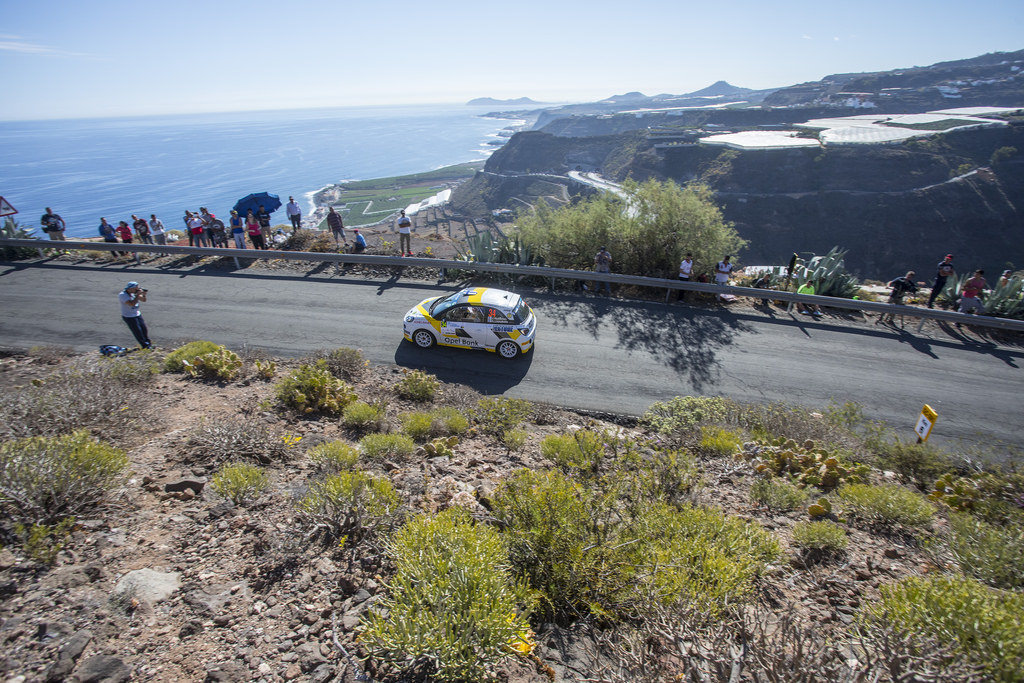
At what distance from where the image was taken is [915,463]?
8133 millimetres

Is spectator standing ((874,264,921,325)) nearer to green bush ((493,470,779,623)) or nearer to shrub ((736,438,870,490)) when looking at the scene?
shrub ((736,438,870,490))

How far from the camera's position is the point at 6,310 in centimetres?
1498

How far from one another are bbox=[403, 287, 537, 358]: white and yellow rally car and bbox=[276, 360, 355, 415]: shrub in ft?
12.1

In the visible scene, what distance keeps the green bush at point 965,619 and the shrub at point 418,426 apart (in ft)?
20.6

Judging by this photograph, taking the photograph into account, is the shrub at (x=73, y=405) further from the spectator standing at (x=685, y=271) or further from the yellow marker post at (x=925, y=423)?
the spectator standing at (x=685, y=271)

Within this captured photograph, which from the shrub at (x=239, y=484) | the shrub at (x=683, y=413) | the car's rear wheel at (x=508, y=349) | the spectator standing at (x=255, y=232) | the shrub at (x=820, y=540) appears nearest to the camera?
the shrub at (x=820, y=540)

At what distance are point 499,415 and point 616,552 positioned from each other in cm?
451

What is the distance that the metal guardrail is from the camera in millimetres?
13898

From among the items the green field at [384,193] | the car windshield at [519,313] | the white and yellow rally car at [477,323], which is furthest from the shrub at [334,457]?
the green field at [384,193]

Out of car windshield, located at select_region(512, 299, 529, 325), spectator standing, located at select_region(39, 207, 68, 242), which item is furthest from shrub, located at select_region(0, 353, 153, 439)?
spectator standing, located at select_region(39, 207, 68, 242)

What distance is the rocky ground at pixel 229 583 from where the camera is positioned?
3.89 meters

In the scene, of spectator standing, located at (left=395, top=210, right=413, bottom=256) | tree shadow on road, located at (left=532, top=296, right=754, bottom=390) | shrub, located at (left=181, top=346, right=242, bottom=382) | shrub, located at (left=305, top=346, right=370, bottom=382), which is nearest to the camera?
shrub, located at (left=181, top=346, right=242, bottom=382)

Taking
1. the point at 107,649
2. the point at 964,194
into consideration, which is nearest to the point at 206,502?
the point at 107,649

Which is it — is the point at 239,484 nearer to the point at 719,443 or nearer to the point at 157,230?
the point at 719,443
